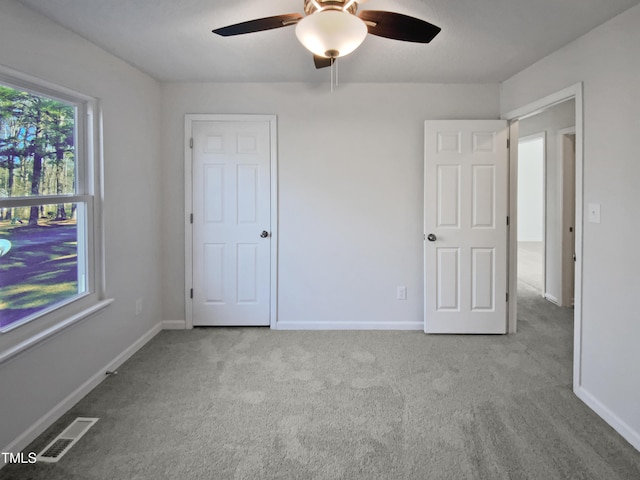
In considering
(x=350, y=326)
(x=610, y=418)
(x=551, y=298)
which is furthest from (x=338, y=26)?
(x=551, y=298)

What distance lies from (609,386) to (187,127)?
376 centimetres

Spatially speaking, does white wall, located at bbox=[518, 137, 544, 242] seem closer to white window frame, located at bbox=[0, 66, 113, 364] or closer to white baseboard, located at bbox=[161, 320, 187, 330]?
white baseboard, located at bbox=[161, 320, 187, 330]

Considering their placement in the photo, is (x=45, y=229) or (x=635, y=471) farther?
(x=45, y=229)

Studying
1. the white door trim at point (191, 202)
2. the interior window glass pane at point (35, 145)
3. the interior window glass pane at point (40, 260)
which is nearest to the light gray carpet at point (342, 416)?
the white door trim at point (191, 202)

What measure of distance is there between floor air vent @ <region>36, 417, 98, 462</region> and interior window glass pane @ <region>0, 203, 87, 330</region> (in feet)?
2.10

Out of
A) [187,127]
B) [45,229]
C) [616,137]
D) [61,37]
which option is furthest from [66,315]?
[616,137]

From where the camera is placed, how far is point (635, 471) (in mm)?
1832

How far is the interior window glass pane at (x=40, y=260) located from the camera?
2.06 m

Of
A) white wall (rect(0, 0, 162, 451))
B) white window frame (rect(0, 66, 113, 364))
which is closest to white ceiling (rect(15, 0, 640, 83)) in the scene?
white wall (rect(0, 0, 162, 451))

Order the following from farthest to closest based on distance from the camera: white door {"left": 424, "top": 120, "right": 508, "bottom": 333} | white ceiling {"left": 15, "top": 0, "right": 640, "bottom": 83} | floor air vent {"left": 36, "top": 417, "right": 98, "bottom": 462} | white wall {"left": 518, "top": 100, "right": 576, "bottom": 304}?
white wall {"left": 518, "top": 100, "right": 576, "bottom": 304} < white door {"left": 424, "top": 120, "right": 508, "bottom": 333} < white ceiling {"left": 15, "top": 0, "right": 640, "bottom": 83} < floor air vent {"left": 36, "top": 417, "right": 98, "bottom": 462}

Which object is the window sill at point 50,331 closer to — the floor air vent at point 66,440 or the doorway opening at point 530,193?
the floor air vent at point 66,440

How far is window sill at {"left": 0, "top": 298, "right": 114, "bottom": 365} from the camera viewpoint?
1.92 metres

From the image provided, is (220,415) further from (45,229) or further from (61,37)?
(61,37)

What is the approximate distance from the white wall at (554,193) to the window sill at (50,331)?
15.3 feet
